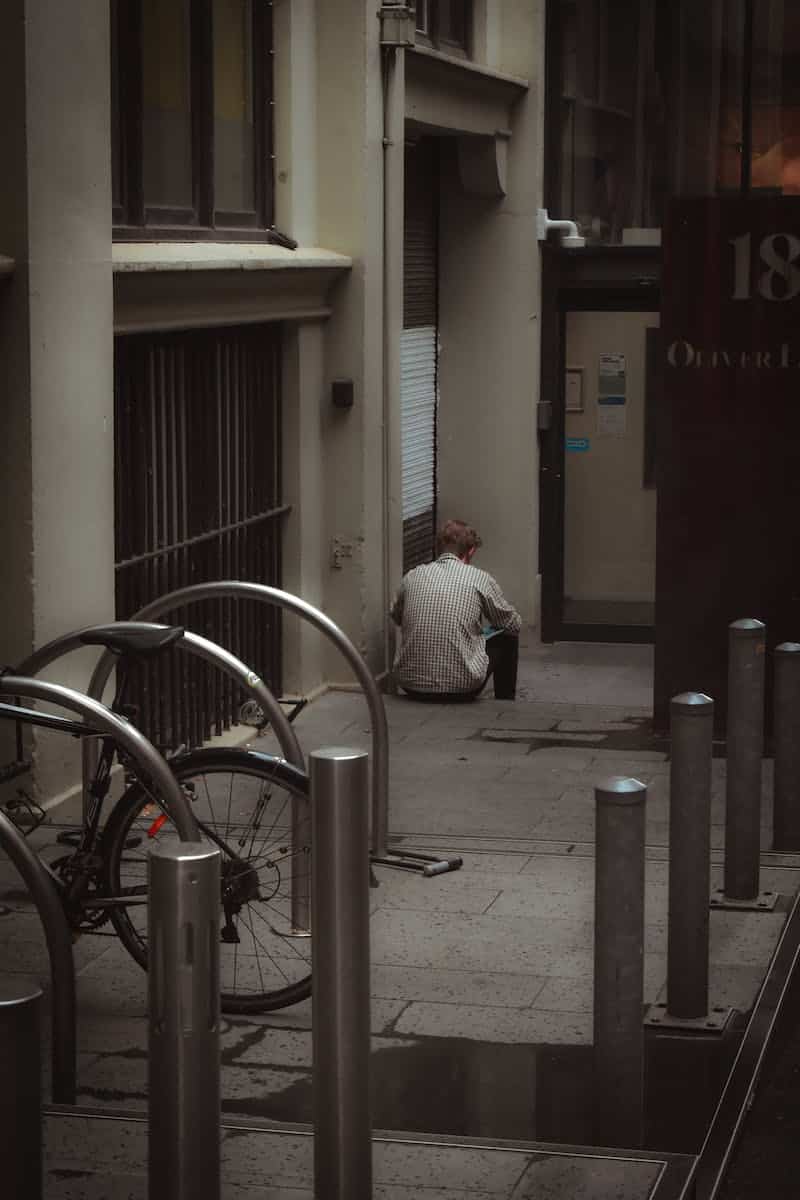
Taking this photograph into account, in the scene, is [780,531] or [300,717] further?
[300,717]

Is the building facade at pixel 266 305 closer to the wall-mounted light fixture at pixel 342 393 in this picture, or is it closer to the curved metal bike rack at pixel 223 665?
the wall-mounted light fixture at pixel 342 393

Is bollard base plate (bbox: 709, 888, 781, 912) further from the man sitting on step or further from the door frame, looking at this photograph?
the door frame

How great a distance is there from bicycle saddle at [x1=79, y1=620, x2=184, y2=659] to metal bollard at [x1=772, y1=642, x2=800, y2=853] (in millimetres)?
3248

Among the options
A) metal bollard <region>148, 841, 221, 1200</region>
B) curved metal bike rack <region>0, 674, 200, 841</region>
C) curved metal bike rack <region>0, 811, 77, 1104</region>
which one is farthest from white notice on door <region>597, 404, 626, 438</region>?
metal bollard <region>148, 841, 221, 1200</region>

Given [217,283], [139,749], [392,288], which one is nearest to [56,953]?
[139,749]

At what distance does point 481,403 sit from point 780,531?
5104 mm

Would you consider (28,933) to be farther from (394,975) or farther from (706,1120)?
(706,1120)

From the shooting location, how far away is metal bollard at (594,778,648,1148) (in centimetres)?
549

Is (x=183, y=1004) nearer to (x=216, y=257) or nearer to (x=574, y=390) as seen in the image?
(x=216, y=257)

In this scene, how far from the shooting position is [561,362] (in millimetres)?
16031

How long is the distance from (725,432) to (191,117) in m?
3.37

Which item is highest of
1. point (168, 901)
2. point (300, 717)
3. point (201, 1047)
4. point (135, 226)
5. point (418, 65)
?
point (418, 65)

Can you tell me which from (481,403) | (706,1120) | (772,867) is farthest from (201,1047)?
(481,403)

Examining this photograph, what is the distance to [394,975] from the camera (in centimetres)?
700
